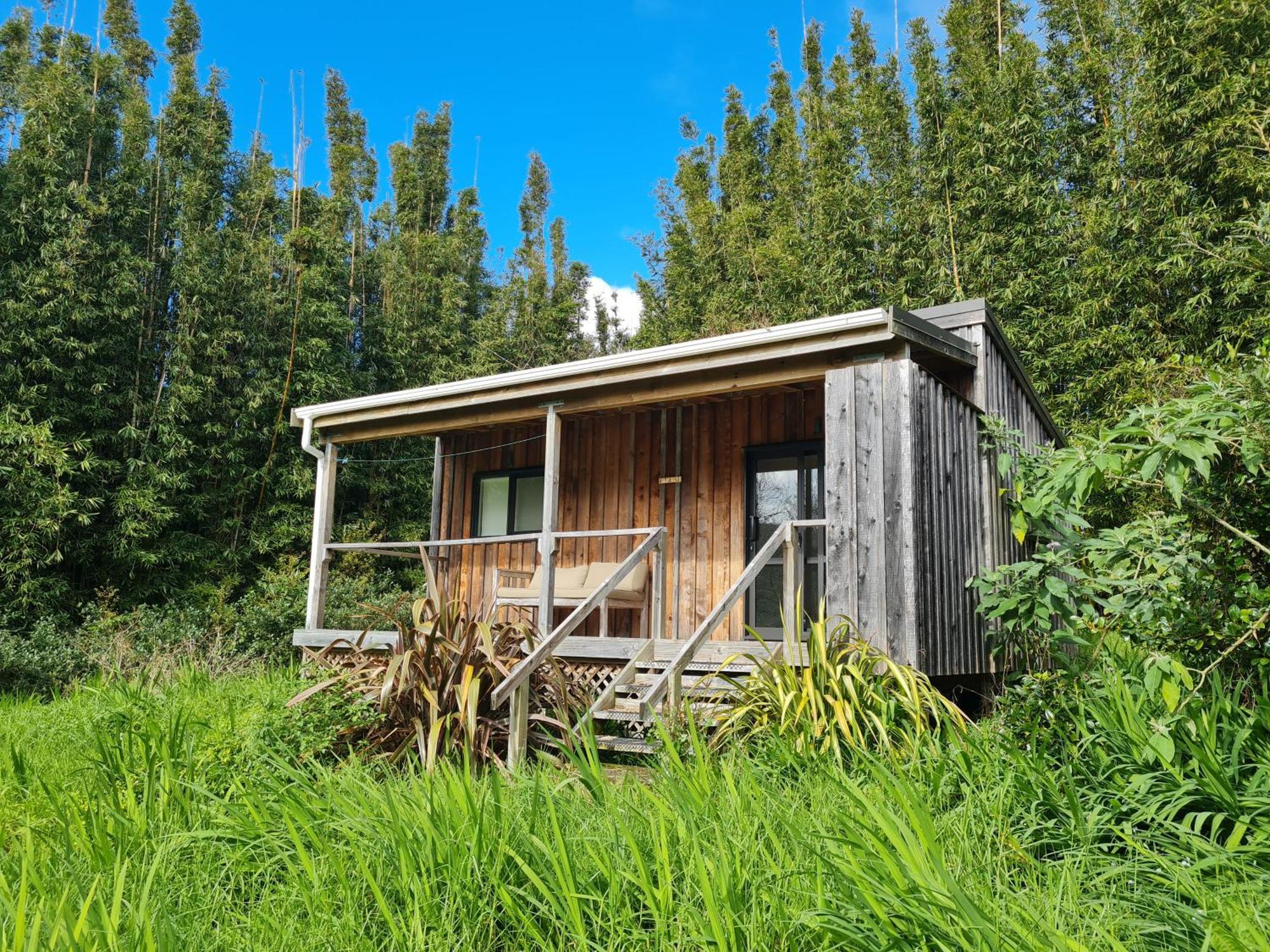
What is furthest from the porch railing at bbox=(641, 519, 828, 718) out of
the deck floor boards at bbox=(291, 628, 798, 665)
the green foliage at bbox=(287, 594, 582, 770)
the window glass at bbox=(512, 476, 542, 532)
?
the window glass at bbox=(512, 476, 542, 532)

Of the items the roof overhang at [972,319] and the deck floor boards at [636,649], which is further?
the roof overhang at [972,319]

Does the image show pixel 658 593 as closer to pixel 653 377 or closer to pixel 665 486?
pixel 665 486

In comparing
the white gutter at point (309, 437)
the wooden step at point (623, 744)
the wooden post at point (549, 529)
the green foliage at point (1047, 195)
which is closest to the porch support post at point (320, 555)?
the white gutter at point (309, 437)

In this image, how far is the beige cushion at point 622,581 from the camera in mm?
7754

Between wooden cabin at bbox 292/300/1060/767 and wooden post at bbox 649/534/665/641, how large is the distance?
0.02m

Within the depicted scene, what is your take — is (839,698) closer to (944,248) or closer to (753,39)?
(944,248)

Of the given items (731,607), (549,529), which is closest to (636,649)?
(731,607)

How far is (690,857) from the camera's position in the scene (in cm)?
231

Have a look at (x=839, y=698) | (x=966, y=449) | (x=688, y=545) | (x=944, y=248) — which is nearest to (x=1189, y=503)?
(x=839, y=698)

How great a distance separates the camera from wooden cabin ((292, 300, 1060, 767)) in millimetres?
5754

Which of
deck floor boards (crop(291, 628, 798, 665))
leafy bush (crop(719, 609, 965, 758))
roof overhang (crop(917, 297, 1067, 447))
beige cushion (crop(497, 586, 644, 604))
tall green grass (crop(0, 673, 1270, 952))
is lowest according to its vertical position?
tall green grass (crop(0, 673, 1270, 952))

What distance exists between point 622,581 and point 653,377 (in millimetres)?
1727

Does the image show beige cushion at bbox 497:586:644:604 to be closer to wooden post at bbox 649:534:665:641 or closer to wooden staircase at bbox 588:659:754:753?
wooden post at bbox 649:534:665:641

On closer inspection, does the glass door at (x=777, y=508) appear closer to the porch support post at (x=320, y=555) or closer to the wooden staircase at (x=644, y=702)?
the wooden staircase at (x=644, y=702)
